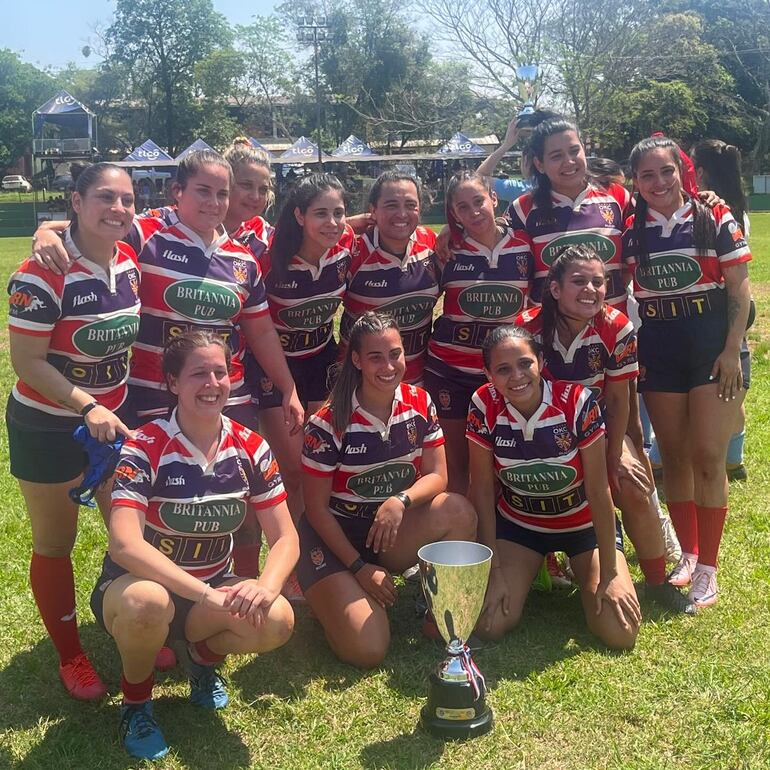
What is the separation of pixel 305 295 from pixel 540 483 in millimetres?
1361

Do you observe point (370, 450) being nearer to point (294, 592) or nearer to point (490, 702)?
point (294, 592)

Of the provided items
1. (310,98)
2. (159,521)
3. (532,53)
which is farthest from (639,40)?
(159,521)

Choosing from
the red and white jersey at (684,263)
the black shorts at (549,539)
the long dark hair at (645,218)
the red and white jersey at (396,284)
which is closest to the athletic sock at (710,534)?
the black shorts at (549,539)

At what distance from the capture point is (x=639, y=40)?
29.7 meters

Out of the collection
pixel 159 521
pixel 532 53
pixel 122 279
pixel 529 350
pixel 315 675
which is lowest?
pixel 315 675

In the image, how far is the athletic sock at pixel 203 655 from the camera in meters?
3.05

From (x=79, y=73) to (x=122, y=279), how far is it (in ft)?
224

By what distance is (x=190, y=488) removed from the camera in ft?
9.59

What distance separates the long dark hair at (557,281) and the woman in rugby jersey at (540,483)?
8.4 inches

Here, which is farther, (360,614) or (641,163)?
(641,163)

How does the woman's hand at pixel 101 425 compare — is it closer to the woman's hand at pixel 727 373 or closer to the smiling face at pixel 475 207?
the smiling face at pixel 475 207

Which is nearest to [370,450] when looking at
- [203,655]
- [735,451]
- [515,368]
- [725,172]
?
[515,368]

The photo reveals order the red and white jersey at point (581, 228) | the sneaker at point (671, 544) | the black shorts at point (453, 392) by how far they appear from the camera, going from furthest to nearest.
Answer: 1. the sneaker at point (671, 544)
2. the black shorts at point (453, 392)
3. the red and white jersey at point (581, 228)

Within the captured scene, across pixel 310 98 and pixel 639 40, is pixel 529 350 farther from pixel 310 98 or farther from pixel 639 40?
pixel 310 98
